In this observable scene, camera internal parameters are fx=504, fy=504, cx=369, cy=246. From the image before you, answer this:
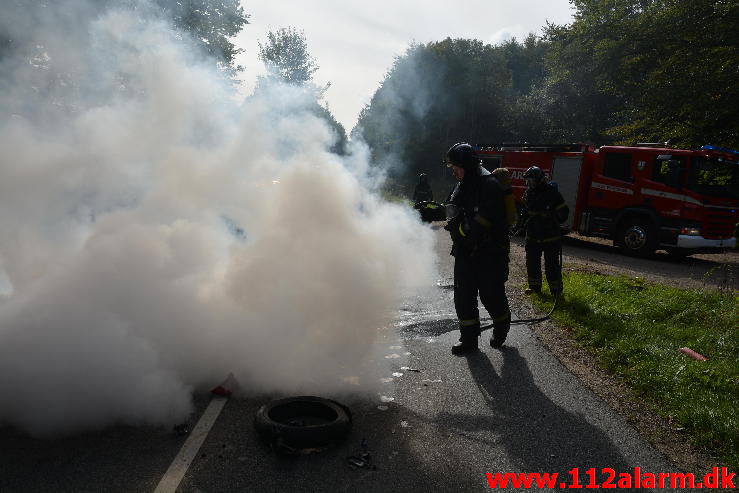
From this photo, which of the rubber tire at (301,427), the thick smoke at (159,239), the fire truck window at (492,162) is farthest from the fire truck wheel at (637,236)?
the rubber tire at (301,427)

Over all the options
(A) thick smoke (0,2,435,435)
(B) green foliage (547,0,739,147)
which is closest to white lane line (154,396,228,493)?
(A) thick smoke (0,2,435,435)

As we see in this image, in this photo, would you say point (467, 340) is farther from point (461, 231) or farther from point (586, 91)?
point (586, 91)

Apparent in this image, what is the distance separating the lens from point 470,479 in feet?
9.19

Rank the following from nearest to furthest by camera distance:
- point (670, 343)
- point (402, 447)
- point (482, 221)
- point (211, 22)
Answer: point (402, 447) → point (482, 221) → point (670, 343) → point (211, 22)

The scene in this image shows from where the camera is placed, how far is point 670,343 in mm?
5359

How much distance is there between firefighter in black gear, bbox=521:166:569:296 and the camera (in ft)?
23.3

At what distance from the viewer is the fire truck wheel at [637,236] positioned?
12477 mm

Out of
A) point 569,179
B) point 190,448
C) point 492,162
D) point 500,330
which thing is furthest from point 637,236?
point 190,448

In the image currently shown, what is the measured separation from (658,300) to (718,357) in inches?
92.6

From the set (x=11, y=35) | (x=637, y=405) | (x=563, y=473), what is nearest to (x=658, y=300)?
(x=637, y=405)

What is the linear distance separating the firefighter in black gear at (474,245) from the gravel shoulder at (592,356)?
0.93m

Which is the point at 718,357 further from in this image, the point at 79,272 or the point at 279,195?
the point at 79,272

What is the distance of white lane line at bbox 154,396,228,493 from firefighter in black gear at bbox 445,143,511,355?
92.7 inches

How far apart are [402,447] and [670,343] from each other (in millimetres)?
3748
